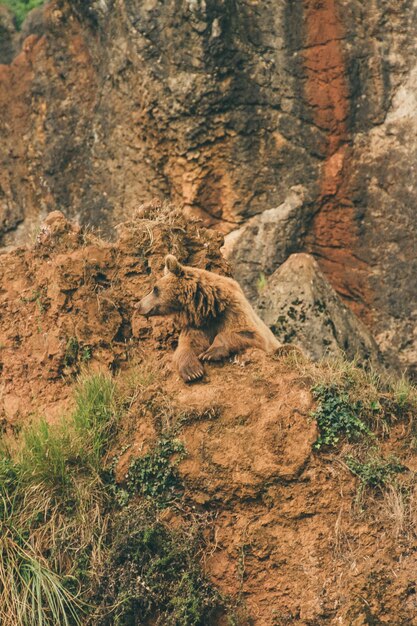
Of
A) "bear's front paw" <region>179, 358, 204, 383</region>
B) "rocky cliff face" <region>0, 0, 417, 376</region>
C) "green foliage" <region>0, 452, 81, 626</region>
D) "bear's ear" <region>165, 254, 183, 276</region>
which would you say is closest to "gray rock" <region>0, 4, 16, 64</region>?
"rocky cliff face" <region>0, 0, 417, 376</region>

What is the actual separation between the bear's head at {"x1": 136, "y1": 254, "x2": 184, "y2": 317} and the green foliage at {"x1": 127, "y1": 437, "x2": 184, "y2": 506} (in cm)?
135

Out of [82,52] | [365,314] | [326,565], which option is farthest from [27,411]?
[82,52]

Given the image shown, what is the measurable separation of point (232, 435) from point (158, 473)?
2.23 ft

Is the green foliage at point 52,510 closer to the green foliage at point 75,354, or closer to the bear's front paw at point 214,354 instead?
the green foliage at point 75,354

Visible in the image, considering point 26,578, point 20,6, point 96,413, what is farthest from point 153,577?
point 20,6

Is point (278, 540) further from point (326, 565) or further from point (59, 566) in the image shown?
point (59, 566)

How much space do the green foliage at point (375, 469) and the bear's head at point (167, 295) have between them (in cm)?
219

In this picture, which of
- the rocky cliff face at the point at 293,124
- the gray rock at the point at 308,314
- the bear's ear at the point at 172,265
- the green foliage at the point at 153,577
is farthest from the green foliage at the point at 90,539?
the rocky cliff face at the point at 293,124

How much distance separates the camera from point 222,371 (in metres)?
9.40

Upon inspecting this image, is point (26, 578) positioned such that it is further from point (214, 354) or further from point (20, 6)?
point (20, 6)

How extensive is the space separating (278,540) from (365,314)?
26.4 ft

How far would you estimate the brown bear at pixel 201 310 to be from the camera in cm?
962

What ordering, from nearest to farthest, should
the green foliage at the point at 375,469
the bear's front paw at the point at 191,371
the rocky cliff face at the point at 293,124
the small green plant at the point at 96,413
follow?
1. the green foliage at the point at 375,469
2. the small green plant at the point at 96,413
3. the bear's front paw at the point at 191,371
4. the rocky cliff face at the point at 293,124

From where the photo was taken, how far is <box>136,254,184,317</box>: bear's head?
31.7 ft
